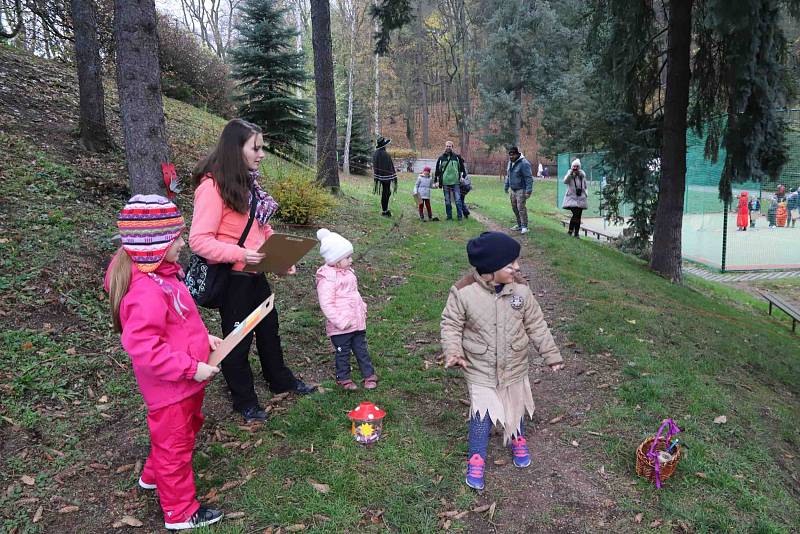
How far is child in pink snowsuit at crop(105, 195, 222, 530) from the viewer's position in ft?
8.41

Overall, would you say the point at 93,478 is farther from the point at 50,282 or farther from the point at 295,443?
the point at 50,282

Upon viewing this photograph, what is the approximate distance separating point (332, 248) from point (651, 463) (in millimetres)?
2603

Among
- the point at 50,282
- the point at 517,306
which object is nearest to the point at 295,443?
the point at 517,306

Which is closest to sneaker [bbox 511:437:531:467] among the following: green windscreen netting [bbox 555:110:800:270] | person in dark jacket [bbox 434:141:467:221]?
person in dark jacket [bbox 434:141:467:221]

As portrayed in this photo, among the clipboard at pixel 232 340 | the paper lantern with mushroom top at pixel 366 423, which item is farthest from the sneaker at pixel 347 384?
the clipboard at pixel 232 340

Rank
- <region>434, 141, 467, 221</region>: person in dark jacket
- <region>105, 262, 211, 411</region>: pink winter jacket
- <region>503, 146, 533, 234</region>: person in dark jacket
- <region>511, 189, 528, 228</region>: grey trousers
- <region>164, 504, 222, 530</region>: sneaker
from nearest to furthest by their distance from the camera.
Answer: <region>105, 262, 211, 411</region>: pink winter jacket
<region>164, 504, 222, 530</region>: sneaker
<region>503, 146, 533, 234</region>: person in dark jacket
<region>511, 189, 528, 228</region>: grey trousers
<region>434, 141, 467, 221</region>: person in dark jacket

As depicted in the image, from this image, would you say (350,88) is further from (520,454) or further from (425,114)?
(520,454)

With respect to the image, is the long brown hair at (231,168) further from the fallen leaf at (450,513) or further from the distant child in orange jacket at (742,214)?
the distant child in orange jacket at (742,214)

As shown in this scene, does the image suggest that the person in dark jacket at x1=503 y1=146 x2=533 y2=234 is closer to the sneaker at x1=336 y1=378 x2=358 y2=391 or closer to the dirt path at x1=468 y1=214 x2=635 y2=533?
the dirt path at x1=468 y1=214 x2=635 y2=533

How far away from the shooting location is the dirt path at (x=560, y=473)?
311 cm

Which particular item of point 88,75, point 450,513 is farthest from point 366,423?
point 88,75

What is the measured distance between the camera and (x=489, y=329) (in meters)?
3.28

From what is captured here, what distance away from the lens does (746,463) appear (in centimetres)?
373

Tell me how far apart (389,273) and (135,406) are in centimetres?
467
